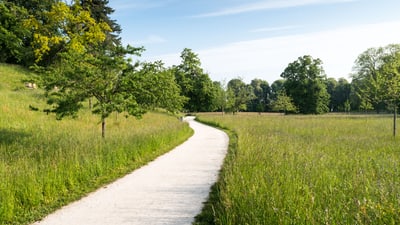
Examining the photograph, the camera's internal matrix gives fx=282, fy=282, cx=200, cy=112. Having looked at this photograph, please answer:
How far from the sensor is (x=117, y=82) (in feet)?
35.1

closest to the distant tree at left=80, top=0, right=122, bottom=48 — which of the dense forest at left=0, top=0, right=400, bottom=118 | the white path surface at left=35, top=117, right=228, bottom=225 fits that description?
the dense forest at left=0, top=0, right=400, bottom=118

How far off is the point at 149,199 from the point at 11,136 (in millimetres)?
8956

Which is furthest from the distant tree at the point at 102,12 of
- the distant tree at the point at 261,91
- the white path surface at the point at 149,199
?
the distant tree at the point at 261,91

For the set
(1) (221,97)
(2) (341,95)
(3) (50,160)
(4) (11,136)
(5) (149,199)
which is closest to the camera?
(5) (149,199)

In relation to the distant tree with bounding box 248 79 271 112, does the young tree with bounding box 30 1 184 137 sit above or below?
below

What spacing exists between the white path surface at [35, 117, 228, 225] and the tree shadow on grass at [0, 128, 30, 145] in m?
6.01

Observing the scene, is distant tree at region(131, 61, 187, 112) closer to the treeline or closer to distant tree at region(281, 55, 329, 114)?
the treeline

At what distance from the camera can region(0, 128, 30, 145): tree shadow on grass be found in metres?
11.0

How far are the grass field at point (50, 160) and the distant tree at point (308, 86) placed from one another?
49.8 m

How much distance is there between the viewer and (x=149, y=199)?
580cm

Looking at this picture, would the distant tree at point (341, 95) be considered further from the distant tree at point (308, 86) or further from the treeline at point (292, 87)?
the distant tree at point (308, 86)

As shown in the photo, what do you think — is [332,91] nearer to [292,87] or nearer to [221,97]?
[292,87]

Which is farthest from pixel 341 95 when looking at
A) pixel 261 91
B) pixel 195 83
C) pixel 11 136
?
pixel 11 136

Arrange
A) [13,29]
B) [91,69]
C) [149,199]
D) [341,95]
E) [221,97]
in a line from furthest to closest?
1. [341,95]
2. [221,97]
3. [13,29]
4. [91,69]
5. [149,199]
